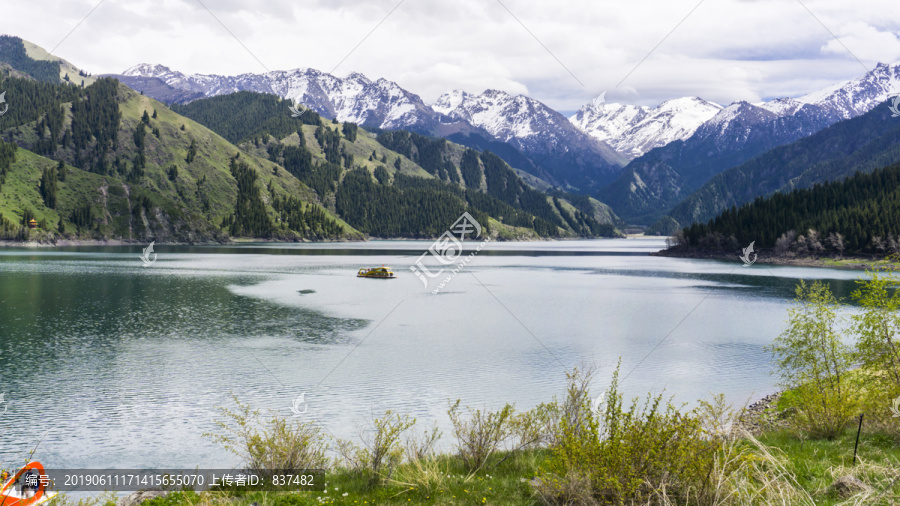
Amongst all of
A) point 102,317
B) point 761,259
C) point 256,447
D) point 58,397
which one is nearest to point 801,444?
point 256,447

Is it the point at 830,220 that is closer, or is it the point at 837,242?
the point at 837,242

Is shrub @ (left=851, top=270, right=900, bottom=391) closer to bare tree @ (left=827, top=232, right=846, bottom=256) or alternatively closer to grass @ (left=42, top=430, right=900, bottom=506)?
grass @ (left=42, top=430, right=900, bottom=506)

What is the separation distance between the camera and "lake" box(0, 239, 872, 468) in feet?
87.9

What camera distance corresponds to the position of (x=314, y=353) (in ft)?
142

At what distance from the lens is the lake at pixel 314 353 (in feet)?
87.9

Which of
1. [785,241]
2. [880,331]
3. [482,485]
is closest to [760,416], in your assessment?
[880,331]

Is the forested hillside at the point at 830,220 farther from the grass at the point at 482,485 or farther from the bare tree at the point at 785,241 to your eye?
the grass at the point at 482,485

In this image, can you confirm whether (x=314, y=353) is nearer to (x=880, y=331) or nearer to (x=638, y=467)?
(x=638, y=467)

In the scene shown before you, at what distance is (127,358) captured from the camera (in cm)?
3994

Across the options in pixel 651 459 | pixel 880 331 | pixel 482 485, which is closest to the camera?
pixel 651 459

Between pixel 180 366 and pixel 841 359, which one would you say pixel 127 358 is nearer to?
pixel 180 366

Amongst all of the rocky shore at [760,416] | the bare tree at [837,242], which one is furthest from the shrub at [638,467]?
the bare tree at [837,242]

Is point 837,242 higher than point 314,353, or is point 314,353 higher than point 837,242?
point 837,242

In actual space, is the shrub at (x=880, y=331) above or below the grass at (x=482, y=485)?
above
